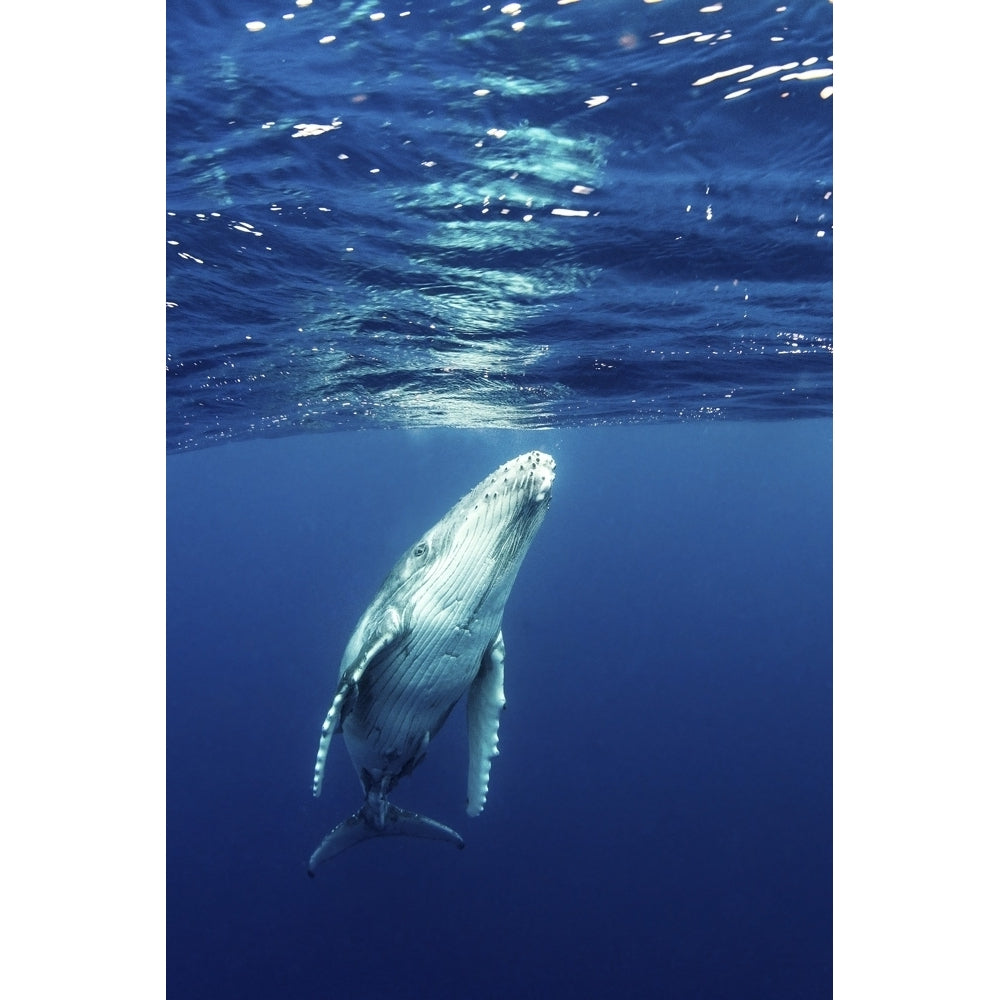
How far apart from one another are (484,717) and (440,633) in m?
1.95

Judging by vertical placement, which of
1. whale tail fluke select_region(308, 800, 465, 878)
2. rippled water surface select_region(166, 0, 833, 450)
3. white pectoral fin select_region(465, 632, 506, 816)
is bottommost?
whale tail fluke select_region(308, 800, 465, 878)

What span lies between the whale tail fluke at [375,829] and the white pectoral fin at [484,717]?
55.4 inches

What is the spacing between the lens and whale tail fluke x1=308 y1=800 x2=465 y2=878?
28.6 ft

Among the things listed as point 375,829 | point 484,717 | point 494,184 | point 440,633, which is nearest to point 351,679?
point 440,633

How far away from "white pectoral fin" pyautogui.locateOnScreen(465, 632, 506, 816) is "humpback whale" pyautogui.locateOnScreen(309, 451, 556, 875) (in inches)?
0.6

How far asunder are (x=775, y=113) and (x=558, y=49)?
7.61 ft

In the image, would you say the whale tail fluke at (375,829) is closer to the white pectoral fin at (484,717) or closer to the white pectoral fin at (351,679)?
the white pectoral fin at (484,717)

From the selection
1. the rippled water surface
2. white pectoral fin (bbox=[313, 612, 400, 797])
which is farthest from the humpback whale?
the rippled water surface

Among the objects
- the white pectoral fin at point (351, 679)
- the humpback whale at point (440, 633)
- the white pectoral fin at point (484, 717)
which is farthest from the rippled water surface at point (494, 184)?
the white pectoral fin at point (484, 717)

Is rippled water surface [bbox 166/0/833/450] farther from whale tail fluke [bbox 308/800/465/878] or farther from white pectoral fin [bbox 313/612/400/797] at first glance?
whale tail fluke [bbox 308/800/465/878]

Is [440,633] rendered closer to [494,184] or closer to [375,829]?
[375,829]

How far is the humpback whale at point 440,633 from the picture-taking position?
18.9ft
